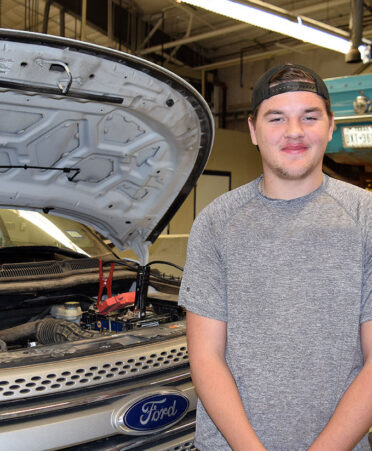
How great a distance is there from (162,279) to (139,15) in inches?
325

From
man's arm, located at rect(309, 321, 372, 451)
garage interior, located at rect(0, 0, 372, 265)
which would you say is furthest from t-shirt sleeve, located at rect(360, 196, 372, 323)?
garage interior, located at rect(0, 0, 372, 265)

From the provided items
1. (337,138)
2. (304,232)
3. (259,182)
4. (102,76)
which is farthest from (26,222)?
(337,138)

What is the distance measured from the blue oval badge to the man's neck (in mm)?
960

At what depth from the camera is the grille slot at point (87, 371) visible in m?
1.70

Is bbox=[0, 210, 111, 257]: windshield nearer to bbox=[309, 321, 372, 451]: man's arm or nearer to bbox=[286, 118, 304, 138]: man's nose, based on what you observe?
bbox=[286, 118, 304, 138]: man's nose

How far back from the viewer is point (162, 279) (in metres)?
3.12

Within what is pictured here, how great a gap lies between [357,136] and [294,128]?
13.1ft

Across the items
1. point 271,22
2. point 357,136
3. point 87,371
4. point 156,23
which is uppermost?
point 156,23

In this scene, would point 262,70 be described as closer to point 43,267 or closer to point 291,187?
point 43,267

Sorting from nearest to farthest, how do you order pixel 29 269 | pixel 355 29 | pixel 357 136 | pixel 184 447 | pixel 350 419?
pixel 350 419, pixel 184 447, pixel 29 269, pixel 357 136, pixel 355 29

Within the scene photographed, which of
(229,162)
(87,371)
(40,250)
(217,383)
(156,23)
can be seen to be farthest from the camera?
(229,162)

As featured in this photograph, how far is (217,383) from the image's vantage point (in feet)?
4.27

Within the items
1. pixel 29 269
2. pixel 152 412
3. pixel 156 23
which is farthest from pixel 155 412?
pixel 156 23

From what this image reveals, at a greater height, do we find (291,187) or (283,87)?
(283,87)
